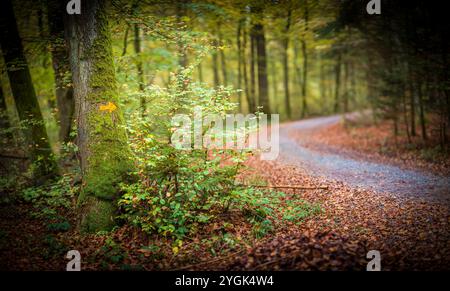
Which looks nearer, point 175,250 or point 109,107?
point 175,250

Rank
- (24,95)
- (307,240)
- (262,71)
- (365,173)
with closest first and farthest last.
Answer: (307,240), (24,95), (365,173), (262,71)

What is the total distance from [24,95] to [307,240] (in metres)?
8.78

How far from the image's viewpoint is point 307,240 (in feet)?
18.1

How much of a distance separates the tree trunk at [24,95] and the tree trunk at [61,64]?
75 centimetres

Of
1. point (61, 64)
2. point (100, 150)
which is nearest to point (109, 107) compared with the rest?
point (100, 150)

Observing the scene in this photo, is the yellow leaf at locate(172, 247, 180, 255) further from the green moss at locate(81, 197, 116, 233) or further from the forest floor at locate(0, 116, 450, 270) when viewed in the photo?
the green moss at locate(81, 197, 116, 233)

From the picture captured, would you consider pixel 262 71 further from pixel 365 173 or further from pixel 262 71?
pixel 365 173

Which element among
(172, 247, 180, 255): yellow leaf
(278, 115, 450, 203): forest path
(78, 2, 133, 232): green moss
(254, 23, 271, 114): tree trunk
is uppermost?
(254, 23, 271, 114): tree trunk

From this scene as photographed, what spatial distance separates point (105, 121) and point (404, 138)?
50.8 ft

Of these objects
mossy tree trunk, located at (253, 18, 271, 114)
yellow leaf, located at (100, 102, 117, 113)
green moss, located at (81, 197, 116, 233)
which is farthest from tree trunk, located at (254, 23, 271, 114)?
green moss, located at (81, 197, 116, 233)

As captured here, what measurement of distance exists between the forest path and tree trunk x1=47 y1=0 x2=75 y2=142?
8292 mm

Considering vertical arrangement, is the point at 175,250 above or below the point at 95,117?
below

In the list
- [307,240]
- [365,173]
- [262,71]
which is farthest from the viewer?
[262,71]

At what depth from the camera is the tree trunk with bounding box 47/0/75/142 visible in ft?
27.2
